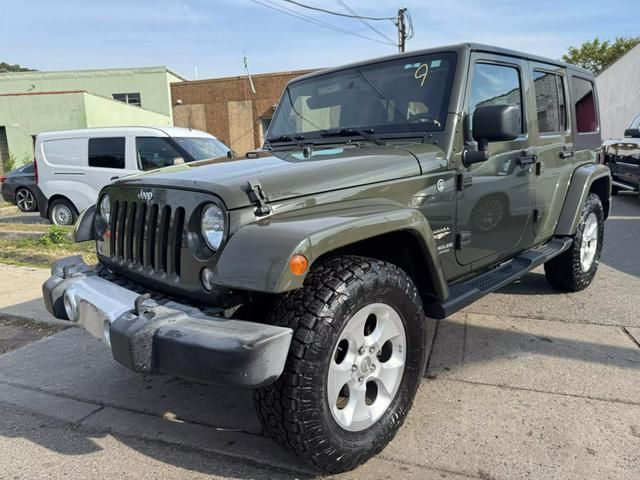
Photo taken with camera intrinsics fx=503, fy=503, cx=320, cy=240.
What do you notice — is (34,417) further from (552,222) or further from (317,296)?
(552,222)

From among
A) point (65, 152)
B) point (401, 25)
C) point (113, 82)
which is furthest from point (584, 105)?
point (113, 82)

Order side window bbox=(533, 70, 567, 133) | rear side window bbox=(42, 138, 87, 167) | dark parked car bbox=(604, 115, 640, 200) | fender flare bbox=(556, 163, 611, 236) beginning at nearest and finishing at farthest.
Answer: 1. side window bbox=(533, 70, 567, 133)
2. fender flare bbox=(556, 163, 611, 236)
3. rear side window bbox=(42, 138, 87, 167)
4. dark parked car bbox=(604, 115, 640, 200)

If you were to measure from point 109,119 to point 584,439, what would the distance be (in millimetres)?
24821

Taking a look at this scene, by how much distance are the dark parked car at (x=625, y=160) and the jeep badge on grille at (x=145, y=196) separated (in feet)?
31.9

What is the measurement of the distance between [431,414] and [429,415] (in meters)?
0.02

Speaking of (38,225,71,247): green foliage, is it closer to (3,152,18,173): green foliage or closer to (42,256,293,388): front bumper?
(42,256,293,388): front bumper

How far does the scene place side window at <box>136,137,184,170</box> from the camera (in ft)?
28.2

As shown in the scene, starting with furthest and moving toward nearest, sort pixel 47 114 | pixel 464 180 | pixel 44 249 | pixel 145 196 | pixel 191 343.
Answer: pixel 47 114 → pixel 44 249 → pixel 464 180 → pixel 145 196 → pixel 191 343

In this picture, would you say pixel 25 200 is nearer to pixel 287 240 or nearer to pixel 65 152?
pixel 65 152

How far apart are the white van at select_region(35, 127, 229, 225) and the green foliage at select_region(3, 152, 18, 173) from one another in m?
15.6

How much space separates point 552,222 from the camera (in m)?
4.11

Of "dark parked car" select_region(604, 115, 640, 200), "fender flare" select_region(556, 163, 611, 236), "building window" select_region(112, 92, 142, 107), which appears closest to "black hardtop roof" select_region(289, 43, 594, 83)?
"fender flare" select_region(556, 163, 611, 236)

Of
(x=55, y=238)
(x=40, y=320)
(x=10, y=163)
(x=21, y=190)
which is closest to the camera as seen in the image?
(x=40, y=320)

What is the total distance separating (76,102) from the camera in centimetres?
2206
